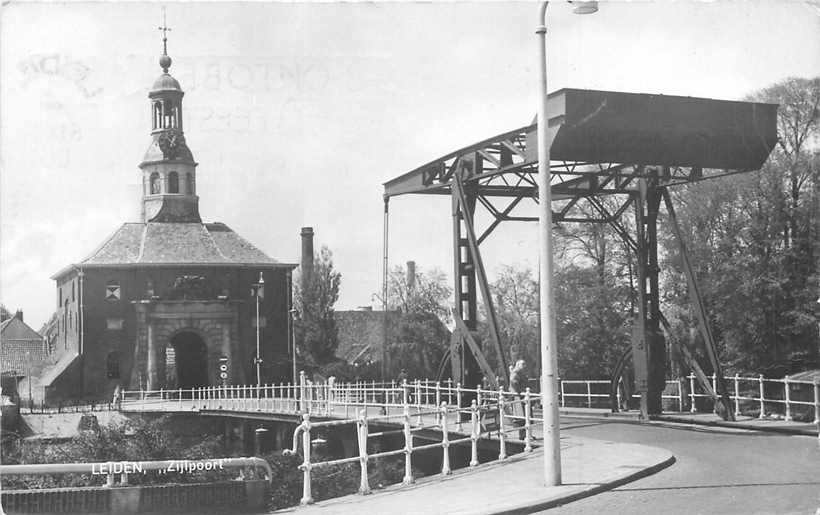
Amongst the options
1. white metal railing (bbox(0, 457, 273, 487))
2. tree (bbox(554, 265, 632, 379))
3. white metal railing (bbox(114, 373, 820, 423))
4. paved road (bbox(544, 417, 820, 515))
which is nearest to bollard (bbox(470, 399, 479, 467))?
white metal railing (bbox(114, 373, 820, 423))

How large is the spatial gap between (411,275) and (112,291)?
1748 cm

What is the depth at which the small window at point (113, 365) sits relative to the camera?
60.6 m

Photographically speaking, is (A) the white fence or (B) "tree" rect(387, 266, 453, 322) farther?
(B) "tree" rect(387, 266, 453, 322)

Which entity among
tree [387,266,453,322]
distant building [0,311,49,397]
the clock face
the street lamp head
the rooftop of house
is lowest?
distant building [0,311,49,397]

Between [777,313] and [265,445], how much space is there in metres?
20.1

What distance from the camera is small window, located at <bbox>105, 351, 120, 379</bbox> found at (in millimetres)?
60562

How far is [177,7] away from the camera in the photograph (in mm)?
17016

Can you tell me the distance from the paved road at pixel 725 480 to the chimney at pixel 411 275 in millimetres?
43912

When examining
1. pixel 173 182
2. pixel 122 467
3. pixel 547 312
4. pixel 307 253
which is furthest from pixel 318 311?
pixel 547 312

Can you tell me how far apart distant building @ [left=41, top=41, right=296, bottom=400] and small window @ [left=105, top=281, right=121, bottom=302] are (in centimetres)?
5

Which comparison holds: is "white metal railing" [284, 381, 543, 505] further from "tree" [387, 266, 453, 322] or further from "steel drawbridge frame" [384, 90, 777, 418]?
"tree" [387, 266, 453, 322]

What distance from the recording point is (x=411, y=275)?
65875mm

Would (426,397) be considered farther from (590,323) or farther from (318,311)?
(318,311)

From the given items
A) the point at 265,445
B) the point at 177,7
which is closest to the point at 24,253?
the point at 177,7
